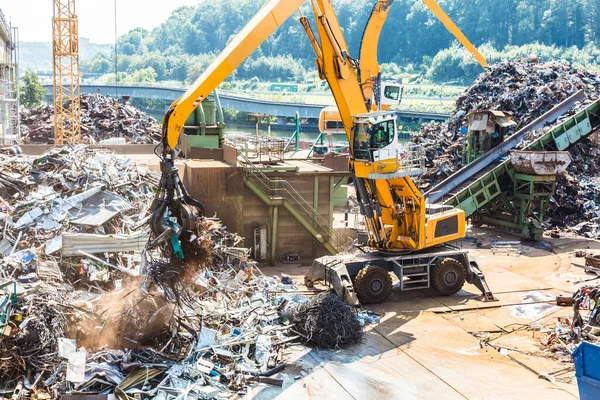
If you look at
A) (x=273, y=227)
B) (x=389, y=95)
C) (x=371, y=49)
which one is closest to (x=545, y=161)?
(x=389, y=95)

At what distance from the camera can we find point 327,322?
53.0 ft

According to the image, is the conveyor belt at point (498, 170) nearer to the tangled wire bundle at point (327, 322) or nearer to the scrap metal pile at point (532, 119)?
the scrap metal pile at point (532, 119)

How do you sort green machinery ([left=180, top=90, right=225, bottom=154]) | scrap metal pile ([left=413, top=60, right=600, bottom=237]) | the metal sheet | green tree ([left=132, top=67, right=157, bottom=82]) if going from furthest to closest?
green tree ([left=132, top=67, right=157, bottom=82])
scrap metal pile ([left=413, top=60, right=600, bottom=237])
green machinery ([left=180, top=90, right=225, bottom=154])
the metal sheet

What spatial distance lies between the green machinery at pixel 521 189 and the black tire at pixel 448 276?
6602 millimetres

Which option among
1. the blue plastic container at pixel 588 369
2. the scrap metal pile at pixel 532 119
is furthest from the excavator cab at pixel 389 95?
the scrap metal pile at pixel 532 119

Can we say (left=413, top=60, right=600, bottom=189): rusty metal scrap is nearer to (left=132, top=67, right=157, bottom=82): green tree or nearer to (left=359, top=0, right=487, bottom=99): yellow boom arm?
(left=359, top=0, right=487, bottom=99): yellow boom arm

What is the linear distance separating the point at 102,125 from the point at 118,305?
37.0 meters

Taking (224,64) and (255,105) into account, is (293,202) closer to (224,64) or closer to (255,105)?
(224,64)

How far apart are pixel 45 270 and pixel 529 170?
1764 centimetres

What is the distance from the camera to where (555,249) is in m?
25.9

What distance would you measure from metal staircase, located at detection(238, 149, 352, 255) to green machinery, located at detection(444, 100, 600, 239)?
5136 millimetres

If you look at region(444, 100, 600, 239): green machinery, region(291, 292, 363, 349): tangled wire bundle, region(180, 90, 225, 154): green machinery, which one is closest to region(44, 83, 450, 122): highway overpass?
region(444, 100, 600, 239): green machinery

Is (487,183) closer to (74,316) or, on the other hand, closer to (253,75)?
(74,316)

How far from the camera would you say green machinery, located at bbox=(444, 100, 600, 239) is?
26.8m
